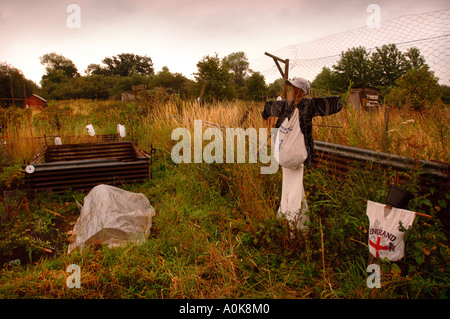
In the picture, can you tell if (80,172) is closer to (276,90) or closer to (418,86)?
(418,86)

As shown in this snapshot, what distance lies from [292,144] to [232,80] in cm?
1653

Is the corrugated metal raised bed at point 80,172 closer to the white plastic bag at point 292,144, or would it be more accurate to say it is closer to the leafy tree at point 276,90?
the white plastic bag at point 292,144

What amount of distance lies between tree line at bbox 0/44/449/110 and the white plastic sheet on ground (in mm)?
3531

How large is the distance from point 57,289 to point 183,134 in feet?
13.4

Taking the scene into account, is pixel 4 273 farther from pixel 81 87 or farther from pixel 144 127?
pixel 81 87

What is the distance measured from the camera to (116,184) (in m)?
4.48

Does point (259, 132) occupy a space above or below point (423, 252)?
above

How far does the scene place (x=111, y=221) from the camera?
9.47 ft

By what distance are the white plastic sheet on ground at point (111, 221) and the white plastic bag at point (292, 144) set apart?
177cm

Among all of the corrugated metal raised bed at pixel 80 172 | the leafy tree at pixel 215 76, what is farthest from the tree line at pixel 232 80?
the corrugated metal raised bed at pixel 80 172

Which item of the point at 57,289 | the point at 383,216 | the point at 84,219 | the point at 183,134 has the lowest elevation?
the point at 57,289

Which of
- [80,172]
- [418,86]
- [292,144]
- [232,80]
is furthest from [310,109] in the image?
[232,80]

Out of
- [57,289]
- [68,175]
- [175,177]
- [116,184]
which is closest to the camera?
[57,289]

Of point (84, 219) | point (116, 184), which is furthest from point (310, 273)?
point (116, 184)
